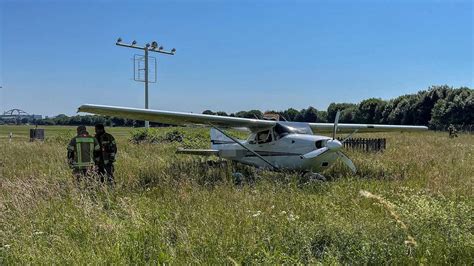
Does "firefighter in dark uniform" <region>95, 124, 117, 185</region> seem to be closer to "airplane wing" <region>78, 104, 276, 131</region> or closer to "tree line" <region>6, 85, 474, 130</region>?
"airplane wing" <region>78, 104, 276, 131</region>

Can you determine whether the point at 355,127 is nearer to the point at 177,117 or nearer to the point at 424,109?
the point at 177,117

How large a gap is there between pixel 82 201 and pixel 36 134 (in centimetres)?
2992

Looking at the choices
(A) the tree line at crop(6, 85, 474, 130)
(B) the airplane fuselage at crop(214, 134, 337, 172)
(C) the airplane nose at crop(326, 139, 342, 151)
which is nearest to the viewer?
(C) the airplane nose at crop(326, 139, 342, 151)

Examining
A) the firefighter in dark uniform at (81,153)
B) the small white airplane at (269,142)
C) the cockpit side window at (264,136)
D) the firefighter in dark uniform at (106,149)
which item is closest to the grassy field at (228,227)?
the firefighter in dark uniform at (81,153)

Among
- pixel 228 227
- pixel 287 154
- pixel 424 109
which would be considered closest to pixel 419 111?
pixel 424 109

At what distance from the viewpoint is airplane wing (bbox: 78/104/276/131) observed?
31.8 feet

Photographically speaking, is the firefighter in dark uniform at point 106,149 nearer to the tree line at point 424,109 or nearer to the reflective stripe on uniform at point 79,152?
the reflective stripe on uniform at point 79,152

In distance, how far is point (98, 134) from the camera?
9.11m

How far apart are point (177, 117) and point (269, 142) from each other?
8.98 feet

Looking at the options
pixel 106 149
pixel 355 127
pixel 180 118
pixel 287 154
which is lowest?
pixel 287 154

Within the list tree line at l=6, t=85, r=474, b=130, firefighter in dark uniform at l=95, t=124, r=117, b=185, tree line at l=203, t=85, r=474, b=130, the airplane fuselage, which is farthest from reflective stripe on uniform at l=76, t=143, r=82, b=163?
tree line at l=203, t=85, r=474, b=130

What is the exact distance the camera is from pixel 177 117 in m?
11.0

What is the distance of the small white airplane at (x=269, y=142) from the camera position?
10203 mm

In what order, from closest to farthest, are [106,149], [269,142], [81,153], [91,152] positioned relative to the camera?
[81,153] < [91,152] < [106,149] < [269,142]
